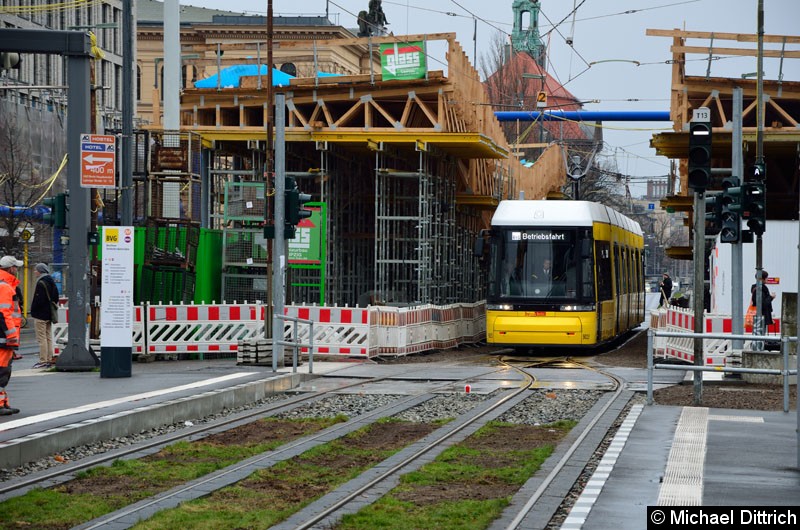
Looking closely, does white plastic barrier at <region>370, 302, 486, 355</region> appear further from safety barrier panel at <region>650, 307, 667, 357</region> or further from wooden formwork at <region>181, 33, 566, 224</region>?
safety barrier panel at <region>650, 307, 667, 357</region>

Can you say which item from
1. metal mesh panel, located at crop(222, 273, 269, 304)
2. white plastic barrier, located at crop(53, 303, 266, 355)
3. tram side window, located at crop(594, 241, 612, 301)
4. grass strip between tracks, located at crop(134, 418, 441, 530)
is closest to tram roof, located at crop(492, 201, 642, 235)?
tram side window, located at crop(594, 241, 612, 301)

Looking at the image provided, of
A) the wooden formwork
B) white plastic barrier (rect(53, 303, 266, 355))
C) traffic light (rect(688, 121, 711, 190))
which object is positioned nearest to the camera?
traffic light (rect(688, 121, 711, 190))

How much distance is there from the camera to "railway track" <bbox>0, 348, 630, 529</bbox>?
33.7ft

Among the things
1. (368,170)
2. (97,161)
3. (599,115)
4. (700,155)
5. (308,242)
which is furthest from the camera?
(599,115)

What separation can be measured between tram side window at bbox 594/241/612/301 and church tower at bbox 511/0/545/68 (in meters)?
80.7

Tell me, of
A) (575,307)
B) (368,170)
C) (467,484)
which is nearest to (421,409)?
(467,484)

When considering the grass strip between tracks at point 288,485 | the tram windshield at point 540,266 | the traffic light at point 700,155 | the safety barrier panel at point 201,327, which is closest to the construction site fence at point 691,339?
the tram windshield at point 540,266

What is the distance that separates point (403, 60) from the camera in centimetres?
3803

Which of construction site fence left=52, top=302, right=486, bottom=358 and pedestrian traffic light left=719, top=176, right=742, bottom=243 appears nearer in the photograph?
pedestrian traffic light left=719, top=176, right=742, bottom=243

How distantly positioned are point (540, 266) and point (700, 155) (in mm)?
12182

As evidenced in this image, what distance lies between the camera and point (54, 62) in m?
67.6

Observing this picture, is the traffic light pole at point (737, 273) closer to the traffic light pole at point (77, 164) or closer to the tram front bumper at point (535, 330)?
the tram front bumper at point (535, 330)

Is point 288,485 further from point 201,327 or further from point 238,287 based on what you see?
point 238,287

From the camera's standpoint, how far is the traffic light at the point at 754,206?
24.7m
